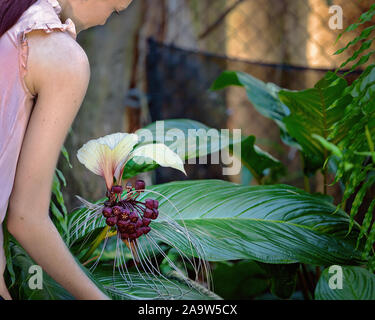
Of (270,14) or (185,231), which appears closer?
(185,231)

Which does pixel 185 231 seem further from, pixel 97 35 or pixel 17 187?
pixel 97 35

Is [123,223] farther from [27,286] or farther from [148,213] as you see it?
[27,286]

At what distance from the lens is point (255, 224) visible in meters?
1.04

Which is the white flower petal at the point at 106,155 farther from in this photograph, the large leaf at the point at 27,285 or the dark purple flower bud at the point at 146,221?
the large leaf at the point at 27,285

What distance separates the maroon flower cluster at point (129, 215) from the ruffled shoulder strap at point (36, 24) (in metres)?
0.28

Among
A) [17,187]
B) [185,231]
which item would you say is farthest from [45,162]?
[185,231]

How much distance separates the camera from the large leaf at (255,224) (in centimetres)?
98

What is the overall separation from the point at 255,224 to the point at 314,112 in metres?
0.33

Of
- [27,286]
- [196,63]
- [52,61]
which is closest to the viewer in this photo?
[52,61]

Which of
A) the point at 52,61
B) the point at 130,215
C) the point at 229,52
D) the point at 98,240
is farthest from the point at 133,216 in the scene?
the point at 229,52

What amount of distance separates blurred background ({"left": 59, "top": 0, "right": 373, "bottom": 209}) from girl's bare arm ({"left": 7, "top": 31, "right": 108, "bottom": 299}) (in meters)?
0.76

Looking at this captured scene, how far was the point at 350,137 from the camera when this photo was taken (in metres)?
0.88

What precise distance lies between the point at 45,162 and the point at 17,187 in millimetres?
55
